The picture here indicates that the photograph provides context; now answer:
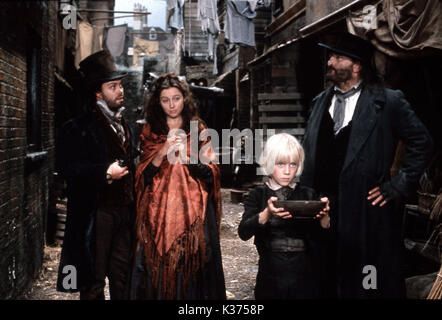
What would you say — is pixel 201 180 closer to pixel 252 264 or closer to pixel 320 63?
pixel 252 264

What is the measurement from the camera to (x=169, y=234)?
3.60 meters

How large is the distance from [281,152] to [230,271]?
4095mm

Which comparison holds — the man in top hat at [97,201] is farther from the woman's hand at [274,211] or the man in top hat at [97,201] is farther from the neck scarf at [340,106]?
the neck scarf at [340,106]

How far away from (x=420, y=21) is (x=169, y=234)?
10.4 feet

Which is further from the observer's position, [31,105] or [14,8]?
[31,105]

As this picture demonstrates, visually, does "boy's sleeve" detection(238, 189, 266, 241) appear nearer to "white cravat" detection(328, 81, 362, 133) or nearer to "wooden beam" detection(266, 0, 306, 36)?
"white cravat" detection(328, 81, 362, 133)

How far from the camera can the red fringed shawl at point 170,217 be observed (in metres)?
3.56

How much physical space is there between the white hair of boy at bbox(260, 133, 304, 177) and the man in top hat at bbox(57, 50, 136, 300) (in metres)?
1.06

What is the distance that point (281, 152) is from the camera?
3.29 m

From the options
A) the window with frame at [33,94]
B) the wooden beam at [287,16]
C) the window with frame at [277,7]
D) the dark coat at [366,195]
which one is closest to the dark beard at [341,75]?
the dark coat at [366,195]

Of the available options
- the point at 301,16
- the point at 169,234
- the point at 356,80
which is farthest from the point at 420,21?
the point at 301,16

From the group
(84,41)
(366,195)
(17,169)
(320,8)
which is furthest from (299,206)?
(84,41)

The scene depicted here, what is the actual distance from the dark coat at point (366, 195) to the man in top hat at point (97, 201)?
1.67 metres

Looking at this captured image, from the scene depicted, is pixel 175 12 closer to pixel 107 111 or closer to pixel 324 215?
pixel 107 111
